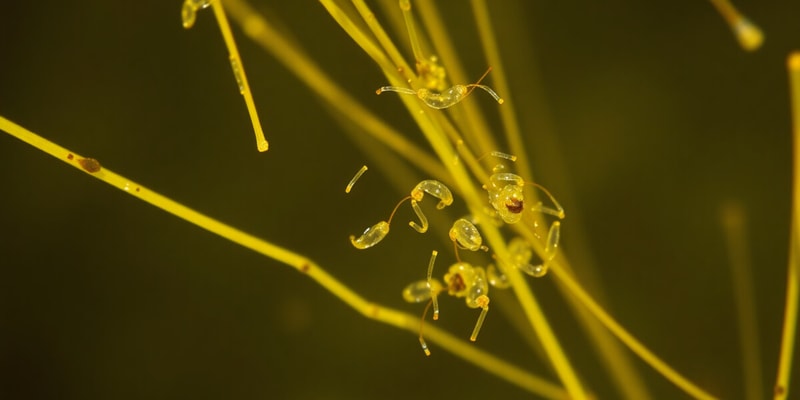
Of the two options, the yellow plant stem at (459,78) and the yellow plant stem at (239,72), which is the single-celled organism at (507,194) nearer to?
the yellow plant stem at (459,78)

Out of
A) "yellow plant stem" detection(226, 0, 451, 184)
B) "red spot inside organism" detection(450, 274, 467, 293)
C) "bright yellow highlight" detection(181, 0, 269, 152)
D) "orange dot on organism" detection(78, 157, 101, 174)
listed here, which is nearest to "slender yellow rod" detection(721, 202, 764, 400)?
"yellow plant stem" detection(226, 0, 451, 184)

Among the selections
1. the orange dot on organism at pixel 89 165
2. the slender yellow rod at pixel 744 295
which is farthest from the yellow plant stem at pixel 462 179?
the slender yellow rod at pixel 744 295

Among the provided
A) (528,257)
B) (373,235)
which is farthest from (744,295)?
(373,235)

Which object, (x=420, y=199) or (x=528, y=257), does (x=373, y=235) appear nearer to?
(x=420, y=199)

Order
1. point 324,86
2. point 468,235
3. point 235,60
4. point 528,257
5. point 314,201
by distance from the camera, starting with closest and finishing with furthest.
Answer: point 235,60, point 468,235, point 528,257, point 324,86, point 314,201

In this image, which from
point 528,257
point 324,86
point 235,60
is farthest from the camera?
point 324,86

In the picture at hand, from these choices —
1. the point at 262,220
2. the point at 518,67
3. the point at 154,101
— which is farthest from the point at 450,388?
the point at 154,101
